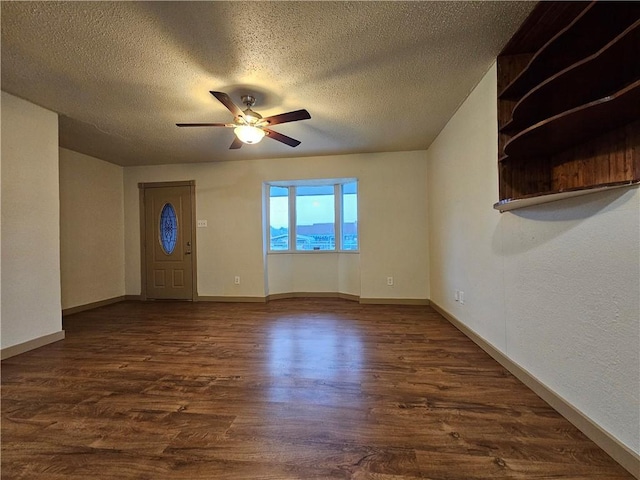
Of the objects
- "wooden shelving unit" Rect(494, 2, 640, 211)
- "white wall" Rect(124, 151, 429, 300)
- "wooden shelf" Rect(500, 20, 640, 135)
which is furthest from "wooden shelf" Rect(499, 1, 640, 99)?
"white wall" Rect(124, 151, 429, 300)

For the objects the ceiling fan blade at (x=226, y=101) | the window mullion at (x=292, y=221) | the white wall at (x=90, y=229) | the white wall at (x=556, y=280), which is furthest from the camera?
the window mullion at (x=292, y=221)

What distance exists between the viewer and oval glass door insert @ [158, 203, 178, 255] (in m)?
4.97

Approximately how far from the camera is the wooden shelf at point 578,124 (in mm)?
1126

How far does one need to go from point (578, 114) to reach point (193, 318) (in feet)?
13.8

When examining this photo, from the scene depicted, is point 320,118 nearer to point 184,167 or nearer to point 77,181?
point 184,167

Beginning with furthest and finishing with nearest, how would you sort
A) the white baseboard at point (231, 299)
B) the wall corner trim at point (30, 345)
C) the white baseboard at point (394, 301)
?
the white baseboard at point (231, 299) < the white baseboard at point (394, 301) < the wall corner trim at point (30, 345)

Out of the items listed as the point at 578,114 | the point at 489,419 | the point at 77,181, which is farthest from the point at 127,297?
the point at 578,114

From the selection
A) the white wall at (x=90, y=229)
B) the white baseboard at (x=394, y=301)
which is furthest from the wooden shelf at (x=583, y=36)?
the white wall at (x=90, y=229)

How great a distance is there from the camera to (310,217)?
5.20 m

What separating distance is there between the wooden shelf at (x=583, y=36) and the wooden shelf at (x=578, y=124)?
425mm

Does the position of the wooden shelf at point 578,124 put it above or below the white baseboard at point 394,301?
above

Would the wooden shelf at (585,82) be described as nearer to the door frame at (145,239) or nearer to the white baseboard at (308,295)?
the white baseboard at (308,295)

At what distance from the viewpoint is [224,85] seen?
2.38 m

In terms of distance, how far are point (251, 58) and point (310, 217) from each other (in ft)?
10.9
